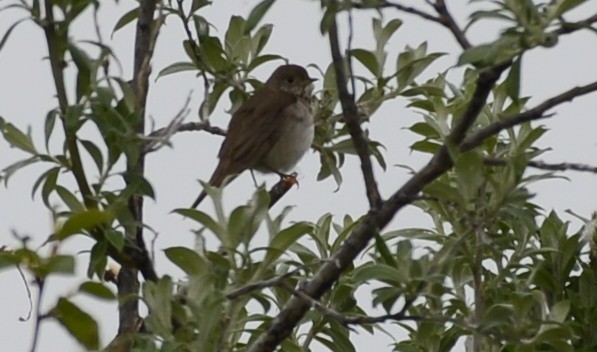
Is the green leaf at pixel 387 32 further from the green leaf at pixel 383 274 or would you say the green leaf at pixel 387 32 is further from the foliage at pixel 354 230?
the green leaf at pixel 383 274

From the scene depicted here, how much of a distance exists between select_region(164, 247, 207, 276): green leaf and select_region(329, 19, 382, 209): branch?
18.2 inches

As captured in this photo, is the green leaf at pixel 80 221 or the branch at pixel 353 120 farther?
the branch at pixel 353 120

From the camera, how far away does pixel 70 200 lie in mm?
3729

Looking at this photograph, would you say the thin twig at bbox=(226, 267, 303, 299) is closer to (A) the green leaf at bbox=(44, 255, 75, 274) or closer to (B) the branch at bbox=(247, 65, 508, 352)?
(B) the branch at bbox=(247, 65, 508, 352)

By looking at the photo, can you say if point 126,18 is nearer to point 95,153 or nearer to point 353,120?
point 95,153

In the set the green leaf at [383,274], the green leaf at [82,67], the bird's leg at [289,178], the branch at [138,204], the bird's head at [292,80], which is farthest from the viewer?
the bird's head at [292,80]

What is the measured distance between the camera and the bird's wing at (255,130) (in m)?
7.88

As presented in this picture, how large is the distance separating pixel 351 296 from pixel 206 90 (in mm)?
1092

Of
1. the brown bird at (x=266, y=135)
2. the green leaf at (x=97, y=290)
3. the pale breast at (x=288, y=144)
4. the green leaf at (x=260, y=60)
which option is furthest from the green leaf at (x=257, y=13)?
the pale breast at (x=288, y=144)

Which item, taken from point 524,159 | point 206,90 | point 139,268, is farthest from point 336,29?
point 206,90

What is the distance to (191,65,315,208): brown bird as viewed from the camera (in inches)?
307

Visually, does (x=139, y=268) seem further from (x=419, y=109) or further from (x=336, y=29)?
(x=419, y=109)

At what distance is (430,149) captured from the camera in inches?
182

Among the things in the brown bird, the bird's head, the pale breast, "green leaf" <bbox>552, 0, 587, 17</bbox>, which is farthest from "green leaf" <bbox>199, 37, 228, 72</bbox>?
the bird's head
